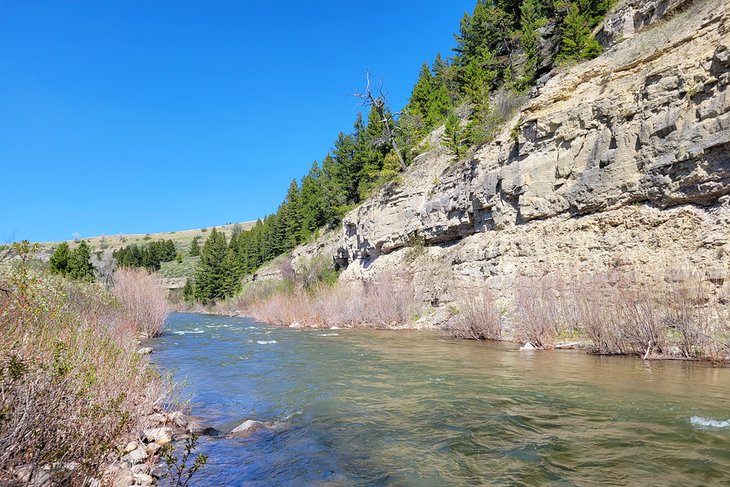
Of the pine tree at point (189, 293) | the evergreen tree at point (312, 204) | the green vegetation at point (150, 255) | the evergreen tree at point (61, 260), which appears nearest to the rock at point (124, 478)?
the evergreen tree at point (61, 260)

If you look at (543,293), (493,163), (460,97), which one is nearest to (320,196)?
(460,97)

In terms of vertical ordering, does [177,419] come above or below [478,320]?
below

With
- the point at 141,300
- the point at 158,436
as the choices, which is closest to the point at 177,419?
the point at 158,436

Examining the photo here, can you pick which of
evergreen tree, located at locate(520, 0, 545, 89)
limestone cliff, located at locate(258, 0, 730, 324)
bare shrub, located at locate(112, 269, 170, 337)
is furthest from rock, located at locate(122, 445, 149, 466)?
evergreen tree, located at locate(520, 0, 545, 89)

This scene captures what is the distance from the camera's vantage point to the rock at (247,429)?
6.90 meters

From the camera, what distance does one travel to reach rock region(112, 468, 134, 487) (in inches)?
165

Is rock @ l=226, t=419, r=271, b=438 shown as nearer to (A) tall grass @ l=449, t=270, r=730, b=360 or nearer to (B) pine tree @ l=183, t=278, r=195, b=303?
(A) tall grass @ l=449, t=270, r=730, b=360

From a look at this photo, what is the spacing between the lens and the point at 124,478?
14.4 ft

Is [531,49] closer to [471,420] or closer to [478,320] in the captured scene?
[478,320]

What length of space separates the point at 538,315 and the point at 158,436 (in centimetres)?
1255

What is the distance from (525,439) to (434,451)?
1313 millimetres

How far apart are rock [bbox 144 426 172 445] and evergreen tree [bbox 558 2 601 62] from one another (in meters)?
25.5

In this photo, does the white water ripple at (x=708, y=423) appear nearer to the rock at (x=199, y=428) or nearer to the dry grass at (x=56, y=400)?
the rock at (x=199, y=428)

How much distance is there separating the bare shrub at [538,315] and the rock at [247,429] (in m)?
10.5
